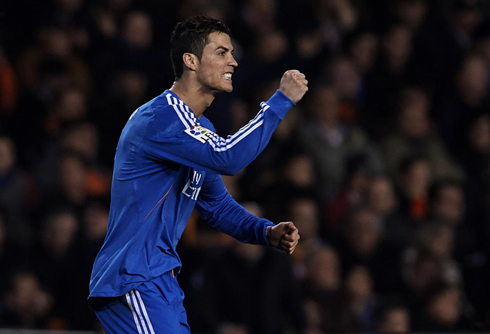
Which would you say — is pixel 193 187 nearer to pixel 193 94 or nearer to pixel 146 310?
pixel 193 94

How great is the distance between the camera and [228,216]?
3.94 m

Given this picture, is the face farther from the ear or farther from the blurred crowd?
the blurred crowd

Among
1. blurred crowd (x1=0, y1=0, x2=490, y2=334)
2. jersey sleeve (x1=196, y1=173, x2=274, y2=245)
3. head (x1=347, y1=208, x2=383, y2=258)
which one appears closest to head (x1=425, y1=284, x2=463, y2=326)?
blurred crowd (x1=0, y1=0, x2=490, y2=334)

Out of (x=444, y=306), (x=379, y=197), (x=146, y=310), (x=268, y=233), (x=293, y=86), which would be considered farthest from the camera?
(x=379, y=197)

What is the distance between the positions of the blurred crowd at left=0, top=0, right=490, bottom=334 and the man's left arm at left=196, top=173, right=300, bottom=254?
2.16 metres

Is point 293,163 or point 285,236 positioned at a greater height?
point 293,163

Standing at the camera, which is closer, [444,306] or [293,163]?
[444,306]

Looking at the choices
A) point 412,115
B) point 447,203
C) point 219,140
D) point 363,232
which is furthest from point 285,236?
point 412,115

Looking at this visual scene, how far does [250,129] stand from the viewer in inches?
132

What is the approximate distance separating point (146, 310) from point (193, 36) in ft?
3.94

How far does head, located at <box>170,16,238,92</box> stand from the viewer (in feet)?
11.9

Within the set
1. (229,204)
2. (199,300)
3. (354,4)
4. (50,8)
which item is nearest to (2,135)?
(50,8)

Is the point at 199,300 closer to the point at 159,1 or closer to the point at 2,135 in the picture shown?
the point at 2,135

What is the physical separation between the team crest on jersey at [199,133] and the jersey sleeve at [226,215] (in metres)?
0.45
